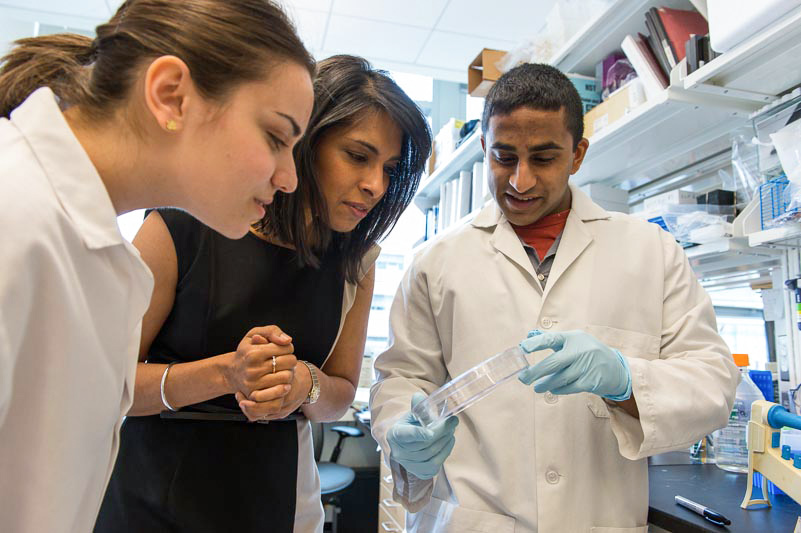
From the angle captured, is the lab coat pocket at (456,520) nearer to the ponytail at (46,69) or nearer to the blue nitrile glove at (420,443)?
the blue nitrile glove at (420,443)

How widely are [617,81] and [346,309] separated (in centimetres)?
129

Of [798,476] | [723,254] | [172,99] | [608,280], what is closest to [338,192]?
[172,99]

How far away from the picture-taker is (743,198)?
1.62 meters

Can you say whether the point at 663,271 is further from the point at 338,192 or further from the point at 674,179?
the point at 674,179

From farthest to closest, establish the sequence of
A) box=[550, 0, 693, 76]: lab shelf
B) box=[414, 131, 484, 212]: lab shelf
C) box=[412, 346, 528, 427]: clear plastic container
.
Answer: box=[414, 131, 484, 212]: lab shelf → box=[550, 0, 693, 76]: lab shelf → box=[412, 346, 528, 427]: clear plastic container

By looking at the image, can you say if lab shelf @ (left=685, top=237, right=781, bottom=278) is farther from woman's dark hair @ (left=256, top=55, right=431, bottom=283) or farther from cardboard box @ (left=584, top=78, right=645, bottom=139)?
woman's dark hair @ (left=256, top=55, right=431, bottom=283)

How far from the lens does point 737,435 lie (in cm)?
148

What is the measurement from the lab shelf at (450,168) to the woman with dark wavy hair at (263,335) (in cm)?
157

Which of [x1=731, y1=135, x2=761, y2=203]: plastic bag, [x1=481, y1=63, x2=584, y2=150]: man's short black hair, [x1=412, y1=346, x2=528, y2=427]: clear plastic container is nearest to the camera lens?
[x1=412, y1=346, x2=528, y2=427]: clear plastic container

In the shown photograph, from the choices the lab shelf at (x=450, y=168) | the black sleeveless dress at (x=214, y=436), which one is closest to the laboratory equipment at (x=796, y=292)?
the black sleeveless dress at (x=214, y=436)

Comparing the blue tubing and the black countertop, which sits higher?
the blue tubing

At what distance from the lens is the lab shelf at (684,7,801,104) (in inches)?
45.6

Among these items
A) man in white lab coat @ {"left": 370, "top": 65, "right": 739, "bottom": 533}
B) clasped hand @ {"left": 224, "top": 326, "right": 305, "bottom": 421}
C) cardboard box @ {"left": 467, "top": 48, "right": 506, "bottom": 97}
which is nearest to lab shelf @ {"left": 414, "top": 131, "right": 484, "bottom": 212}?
cardboard box @ {"left": 467, "top": 48, "right": 506, "bottom": 97}

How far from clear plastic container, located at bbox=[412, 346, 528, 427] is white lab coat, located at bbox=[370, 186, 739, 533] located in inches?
8.4
